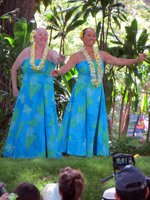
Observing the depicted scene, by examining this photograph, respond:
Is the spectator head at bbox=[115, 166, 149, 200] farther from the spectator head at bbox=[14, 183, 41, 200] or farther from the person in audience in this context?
the spectator head at bbox=[14, 183, 41, 200]

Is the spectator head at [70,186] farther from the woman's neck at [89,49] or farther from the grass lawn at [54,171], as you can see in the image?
the woman's neck at [89,49]

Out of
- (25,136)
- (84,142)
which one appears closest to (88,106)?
(84,142)

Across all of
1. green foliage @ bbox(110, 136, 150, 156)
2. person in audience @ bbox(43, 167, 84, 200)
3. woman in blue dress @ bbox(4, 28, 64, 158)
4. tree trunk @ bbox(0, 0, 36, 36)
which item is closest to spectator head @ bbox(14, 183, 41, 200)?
person in audience @ bbox(43, 167, 84, 200)

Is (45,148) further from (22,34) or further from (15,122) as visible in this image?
(22,34)

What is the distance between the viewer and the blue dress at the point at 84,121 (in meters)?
6.13

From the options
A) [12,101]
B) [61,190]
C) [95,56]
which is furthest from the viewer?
[12,101]

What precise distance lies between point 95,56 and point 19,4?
2968 millimetres

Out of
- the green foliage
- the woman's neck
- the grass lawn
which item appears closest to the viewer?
the grass lawn

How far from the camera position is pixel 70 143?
614 cm

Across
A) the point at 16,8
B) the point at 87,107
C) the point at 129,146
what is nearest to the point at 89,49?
the point at 87,107

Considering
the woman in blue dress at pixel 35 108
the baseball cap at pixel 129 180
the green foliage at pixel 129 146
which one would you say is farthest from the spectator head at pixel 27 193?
the green foliage at pixel 129 146

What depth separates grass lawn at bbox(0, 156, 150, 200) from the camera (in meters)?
4.60

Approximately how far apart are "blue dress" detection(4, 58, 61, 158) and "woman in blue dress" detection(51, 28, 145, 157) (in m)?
0.17

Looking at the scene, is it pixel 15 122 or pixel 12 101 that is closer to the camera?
pixel 15 122
